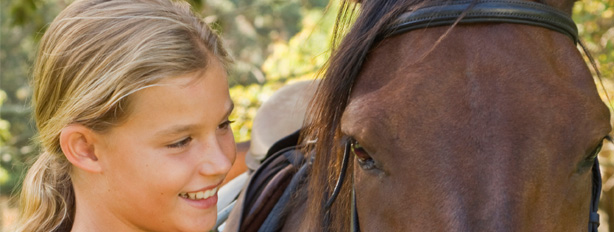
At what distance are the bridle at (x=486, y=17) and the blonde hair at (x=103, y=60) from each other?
59 cm

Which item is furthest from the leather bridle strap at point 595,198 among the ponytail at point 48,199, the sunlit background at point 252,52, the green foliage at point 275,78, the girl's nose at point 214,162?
the green foliage at point 275,78

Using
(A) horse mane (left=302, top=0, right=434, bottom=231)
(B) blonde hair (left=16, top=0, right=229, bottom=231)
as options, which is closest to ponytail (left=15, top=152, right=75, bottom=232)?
(B) blonde hair (left=16, top=0, right=229, bottom=231)

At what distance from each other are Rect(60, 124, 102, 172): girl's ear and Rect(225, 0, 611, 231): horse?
25.9 inches

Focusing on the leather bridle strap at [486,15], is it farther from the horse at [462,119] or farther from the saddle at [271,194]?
the saddle at [271,194]

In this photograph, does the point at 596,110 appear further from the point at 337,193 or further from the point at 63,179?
the point at 63,179

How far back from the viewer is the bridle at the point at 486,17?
1566 mm

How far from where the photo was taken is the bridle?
5.14 feet

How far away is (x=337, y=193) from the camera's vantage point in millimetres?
1724

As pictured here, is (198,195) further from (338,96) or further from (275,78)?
(275,78)

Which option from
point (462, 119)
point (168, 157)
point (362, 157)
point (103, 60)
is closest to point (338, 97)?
point (362, 157)

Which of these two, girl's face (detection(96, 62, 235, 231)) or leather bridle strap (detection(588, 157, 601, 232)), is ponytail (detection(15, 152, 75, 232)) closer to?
girl's face (detection(96, 62, 235, 231))

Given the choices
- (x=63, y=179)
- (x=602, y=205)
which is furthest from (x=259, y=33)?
(x=63, y=179)

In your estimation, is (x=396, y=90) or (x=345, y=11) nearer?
(x=396, y=90)

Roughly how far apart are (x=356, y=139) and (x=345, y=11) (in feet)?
1.62
